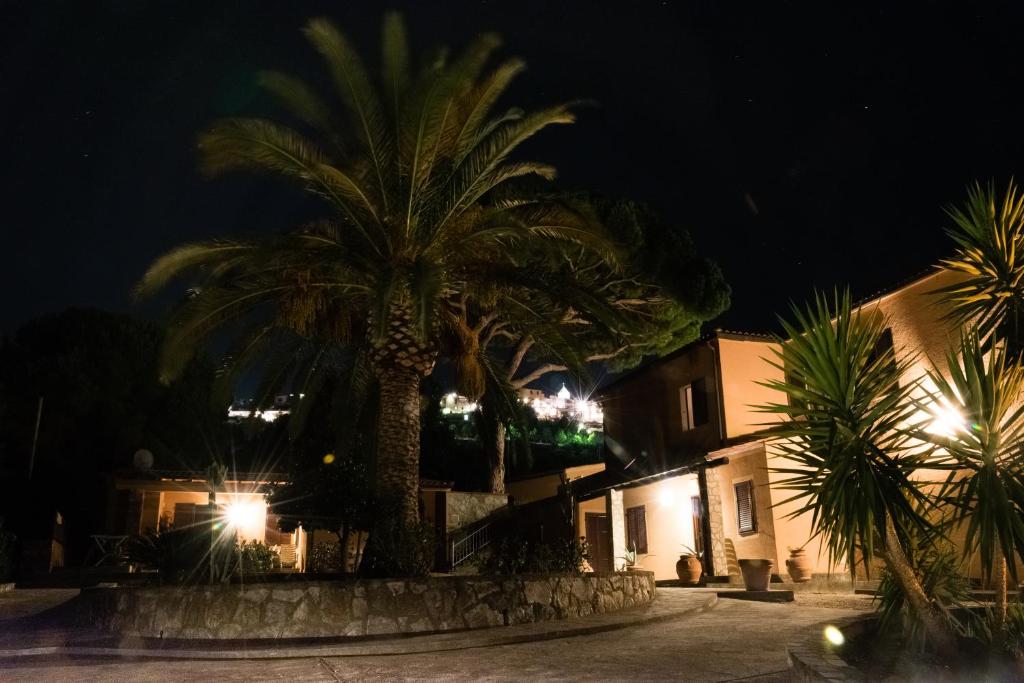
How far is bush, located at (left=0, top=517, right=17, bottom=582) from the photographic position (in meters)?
17.9

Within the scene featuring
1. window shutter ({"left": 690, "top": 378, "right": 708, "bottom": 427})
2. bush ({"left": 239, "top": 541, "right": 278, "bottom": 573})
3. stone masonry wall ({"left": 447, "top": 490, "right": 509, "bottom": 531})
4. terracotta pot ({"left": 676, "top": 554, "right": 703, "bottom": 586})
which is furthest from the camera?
window shutter ({"left": 690, "top": 378, "right": 708, "bottom": 427})

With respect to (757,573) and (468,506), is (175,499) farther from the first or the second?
(757,573)

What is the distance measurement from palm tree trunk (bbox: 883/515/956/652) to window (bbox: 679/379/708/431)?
15861mm

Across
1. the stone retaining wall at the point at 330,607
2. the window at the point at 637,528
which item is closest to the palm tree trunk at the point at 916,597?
the stone retaining wall at the point at 330,607

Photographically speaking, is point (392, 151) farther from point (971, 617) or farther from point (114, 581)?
point (114, 581)

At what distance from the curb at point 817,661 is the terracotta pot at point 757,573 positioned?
7617mm

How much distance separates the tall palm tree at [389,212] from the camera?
38.4ft

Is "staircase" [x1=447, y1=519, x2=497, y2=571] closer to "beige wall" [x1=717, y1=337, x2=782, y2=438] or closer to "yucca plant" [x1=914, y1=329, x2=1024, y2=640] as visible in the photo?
"beige wall" [x1=717, y1=337, x2=782, y2=438]

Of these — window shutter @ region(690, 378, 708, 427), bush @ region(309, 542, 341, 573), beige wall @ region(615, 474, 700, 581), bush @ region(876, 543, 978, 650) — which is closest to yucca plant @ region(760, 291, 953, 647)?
bush @ region(876, 543, 978, 650)

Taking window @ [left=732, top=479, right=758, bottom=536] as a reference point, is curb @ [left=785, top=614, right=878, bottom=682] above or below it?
below

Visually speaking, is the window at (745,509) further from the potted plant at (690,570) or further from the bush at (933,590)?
the bush at (933,590)

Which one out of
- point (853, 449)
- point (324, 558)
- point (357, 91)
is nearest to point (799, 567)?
point (324, 558)

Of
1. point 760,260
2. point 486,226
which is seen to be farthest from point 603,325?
point 760,260

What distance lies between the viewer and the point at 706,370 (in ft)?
71.5
